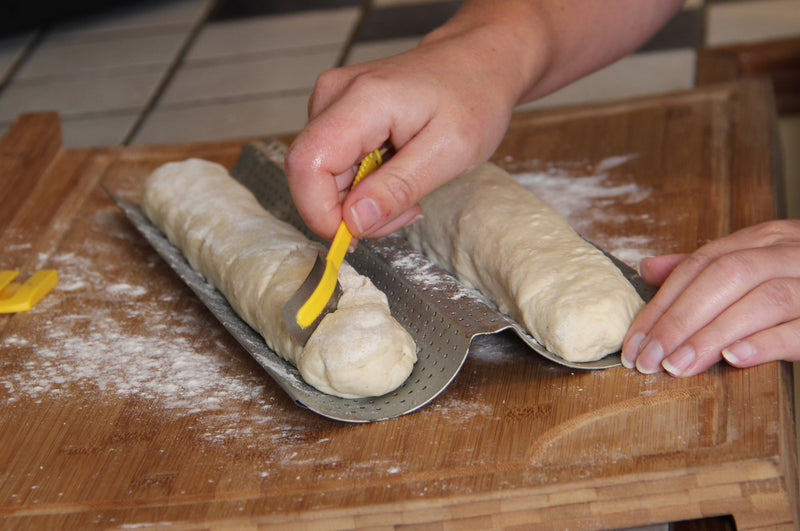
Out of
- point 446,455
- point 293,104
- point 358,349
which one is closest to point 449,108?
point 358,349

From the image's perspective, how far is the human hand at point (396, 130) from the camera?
123 centimetres

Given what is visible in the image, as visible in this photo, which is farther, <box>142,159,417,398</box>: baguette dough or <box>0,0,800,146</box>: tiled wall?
<box>0,0,800,146</box>: tiled wall

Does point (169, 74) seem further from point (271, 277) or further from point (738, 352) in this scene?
point (738, 352)

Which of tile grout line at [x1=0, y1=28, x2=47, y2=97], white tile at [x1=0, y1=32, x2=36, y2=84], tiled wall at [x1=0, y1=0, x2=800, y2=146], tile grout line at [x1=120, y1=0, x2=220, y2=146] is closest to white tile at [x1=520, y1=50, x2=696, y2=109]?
tiled wall at [x1=0, y1=0, x2=800, y2=146]

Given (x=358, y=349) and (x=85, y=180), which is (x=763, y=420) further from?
(x=85, y=180)

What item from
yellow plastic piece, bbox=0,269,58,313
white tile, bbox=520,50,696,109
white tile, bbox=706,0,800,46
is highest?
yellow plastic piece, bbox=0,269,58,313

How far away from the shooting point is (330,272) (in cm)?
128

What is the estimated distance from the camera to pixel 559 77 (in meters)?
1.72

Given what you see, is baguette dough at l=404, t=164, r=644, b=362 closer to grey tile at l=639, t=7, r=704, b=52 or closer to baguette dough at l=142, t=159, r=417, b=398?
baguette dough at l=142, t=159, r=417, b=398

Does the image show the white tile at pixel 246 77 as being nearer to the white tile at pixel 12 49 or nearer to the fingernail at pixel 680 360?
the white tile at pixel 12 49

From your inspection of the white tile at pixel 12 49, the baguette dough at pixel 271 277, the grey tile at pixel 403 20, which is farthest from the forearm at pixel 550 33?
the white tile at pixel 12 49

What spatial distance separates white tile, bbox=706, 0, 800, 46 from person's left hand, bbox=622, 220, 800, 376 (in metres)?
1.87

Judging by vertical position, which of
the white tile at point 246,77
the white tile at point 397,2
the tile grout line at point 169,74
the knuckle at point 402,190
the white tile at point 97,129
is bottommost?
the white tile at point 397,2

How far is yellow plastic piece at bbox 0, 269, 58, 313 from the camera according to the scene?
5.36 feet
